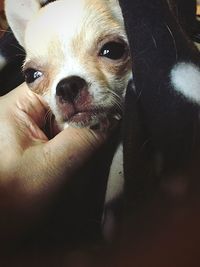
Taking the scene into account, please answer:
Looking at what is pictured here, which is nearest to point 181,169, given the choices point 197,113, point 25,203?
point 197,113

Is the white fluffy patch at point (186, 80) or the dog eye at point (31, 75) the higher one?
the white fluffy patch at point (186, 80)

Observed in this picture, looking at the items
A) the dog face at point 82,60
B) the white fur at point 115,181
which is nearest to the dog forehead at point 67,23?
the dog face at point 82,60

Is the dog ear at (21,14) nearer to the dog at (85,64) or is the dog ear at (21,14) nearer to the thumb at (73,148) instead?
the dog at (85,64)

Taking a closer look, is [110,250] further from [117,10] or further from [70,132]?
[117,10]

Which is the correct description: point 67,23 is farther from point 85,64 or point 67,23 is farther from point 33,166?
point 33,166

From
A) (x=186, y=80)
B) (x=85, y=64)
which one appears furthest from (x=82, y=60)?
(x=186, y=80)

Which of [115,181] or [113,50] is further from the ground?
[113,50]

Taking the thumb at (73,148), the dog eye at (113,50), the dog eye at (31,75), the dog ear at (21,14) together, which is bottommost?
the thumb at (73,148)
